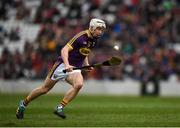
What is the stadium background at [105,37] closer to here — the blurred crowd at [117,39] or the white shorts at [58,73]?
the blurred crowd at [117,39]

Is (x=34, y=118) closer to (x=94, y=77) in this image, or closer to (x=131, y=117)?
(x=131, y=117)

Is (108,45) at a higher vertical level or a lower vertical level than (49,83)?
lower

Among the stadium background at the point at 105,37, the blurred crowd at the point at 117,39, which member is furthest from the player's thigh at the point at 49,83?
the blurred crowd at the point at 117,39

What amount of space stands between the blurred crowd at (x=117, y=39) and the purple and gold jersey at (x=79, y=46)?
1477cm

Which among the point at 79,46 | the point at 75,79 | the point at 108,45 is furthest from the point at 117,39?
the point at 75,79

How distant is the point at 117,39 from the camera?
107 ft

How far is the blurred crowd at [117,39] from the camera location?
1238 inches

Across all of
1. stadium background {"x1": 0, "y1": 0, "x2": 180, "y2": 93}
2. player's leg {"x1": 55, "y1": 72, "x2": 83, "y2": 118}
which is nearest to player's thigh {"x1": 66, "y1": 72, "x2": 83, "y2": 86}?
player's leg {"x1": 55, "y1": 72, "x2": 83, "y2": 118}

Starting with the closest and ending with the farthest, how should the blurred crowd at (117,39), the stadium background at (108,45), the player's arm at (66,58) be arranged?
the player's arm at (66,58), the stadium background at (108,45), the blurred crowd at (117,39)

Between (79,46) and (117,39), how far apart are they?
53.6 ft

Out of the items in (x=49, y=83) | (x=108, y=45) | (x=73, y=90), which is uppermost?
(x=49, y=83)

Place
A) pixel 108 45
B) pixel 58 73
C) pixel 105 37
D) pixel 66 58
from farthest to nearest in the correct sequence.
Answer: pixel 105 37, pixel 108 45, pixel 58 73, pixel 66 58

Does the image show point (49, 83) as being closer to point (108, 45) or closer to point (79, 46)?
point (79, 46)

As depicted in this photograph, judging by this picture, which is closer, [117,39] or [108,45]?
[108,45]
